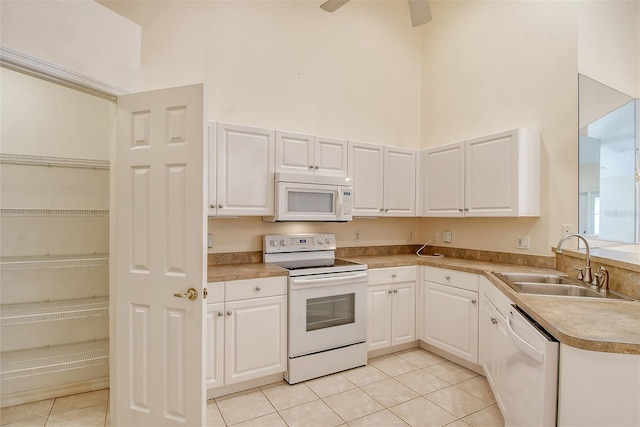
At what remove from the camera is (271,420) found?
2205mm

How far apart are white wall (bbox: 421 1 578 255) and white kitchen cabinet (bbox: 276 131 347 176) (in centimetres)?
133

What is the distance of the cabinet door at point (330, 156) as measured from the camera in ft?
10.4

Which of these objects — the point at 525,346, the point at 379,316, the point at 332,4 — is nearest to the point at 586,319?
the point at 525,346

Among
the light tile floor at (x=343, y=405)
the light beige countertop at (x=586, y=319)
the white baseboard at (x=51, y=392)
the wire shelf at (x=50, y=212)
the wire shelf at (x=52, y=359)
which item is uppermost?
the wire shelf at (x=50, y=212)

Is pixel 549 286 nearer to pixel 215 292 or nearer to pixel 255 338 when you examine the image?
pixel 255 338

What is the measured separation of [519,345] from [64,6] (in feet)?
9.15

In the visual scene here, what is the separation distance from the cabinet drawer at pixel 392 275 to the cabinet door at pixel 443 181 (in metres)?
0.69

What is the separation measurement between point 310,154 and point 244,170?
25.0 inches

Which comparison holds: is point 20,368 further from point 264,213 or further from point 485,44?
point 485,44

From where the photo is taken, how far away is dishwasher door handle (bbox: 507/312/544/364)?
1479 millimetres

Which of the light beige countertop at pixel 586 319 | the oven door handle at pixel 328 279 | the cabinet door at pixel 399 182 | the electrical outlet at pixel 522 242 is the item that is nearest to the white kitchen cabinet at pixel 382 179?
the cabinet door at pixel 399 182

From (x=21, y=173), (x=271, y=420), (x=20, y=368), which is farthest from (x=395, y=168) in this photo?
(x=20, y=368)

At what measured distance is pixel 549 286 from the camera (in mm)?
→ 2287

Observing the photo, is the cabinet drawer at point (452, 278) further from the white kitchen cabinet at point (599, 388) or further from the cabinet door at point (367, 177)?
the white kitchen cabinet at point (599, 388)
